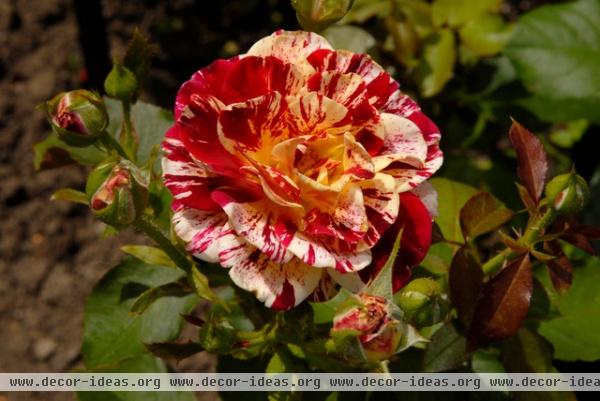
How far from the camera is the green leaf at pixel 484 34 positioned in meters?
1.31

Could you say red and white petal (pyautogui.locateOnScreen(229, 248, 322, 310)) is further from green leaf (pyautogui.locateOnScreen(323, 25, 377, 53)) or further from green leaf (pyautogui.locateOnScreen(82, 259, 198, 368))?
green leaf (pyautogui.locateOnScreen(323, 25, 377, 53))

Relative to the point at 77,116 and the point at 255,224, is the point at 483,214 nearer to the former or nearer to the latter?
the point at 255,224

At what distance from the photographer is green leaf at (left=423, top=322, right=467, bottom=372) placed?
858 mm

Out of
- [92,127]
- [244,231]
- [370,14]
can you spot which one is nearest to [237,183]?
[244,231]

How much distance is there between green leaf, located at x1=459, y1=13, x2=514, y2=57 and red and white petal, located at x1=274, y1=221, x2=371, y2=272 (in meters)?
0.75

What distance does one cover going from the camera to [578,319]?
38.6 inches

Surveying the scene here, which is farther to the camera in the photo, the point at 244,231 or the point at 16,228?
the point at 16,228

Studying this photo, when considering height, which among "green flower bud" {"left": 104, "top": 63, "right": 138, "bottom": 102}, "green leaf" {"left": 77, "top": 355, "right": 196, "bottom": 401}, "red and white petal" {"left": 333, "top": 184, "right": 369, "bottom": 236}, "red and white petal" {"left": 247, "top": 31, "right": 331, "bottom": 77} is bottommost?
"green leaf" {"left": 77, "top": 355, "right": 196, "bottom": 401}

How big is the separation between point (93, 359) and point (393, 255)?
479 millimetres

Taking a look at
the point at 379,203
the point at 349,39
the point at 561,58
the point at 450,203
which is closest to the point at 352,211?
the point at 379,203

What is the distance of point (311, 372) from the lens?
866 mm

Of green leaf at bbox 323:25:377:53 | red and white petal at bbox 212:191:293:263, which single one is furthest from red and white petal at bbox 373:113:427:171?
green leaf at bbox 323:25:377:53

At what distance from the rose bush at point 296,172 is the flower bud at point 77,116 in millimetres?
111

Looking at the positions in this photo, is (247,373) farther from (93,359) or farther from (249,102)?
(249,102)
